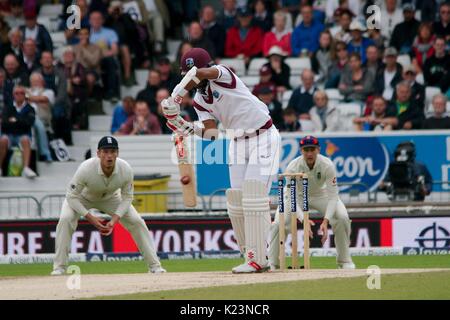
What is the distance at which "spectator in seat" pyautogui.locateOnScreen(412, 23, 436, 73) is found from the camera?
70.4 feet

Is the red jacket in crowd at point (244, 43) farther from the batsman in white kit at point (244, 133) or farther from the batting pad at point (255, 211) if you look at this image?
the batting pad at point (255, 211)

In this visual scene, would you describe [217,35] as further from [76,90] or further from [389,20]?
[389,20]

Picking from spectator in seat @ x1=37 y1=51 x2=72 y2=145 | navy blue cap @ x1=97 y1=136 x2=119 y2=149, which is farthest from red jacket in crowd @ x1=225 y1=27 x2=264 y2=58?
navy blue cap @ x1=97 y1=136 x2=119 y2=149

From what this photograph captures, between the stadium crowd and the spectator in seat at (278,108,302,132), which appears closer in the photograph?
the spectator in seat at (278,108,302,132)

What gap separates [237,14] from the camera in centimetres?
2284

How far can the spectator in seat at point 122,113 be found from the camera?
69.4 ft

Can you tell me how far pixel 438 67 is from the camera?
69.3ft

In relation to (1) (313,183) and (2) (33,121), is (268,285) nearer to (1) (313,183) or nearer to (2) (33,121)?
(1) (313,183)

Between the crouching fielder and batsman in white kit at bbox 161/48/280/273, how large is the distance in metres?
3.38

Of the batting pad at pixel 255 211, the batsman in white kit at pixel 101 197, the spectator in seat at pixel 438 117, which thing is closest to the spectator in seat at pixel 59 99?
the spectator in seat at pixel 438 117

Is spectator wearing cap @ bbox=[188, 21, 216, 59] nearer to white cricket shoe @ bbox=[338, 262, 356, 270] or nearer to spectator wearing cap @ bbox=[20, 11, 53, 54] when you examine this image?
spectator wearing cap @ bbox=[20, 11, 53, 54]

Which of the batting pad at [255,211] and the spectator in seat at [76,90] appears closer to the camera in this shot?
the batting pad at [255,211]

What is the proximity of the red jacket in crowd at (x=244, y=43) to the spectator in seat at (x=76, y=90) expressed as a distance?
2.79 meters
